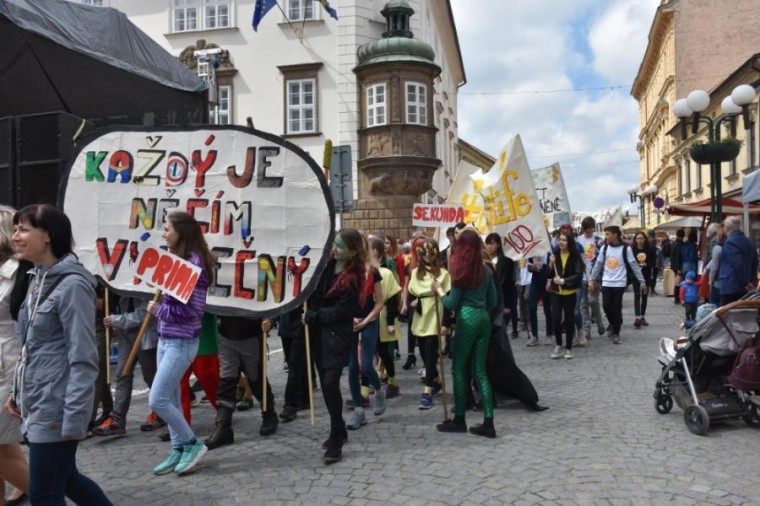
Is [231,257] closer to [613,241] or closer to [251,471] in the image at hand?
[251,471]

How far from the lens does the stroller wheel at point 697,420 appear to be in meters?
5.59

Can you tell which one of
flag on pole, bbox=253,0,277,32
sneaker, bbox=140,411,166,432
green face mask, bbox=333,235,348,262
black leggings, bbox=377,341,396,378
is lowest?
sneaker, bbox=140,411,166,432

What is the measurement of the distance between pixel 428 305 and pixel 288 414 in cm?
179

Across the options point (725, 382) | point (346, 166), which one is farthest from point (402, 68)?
point (725, 382)

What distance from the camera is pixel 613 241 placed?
11.1 m

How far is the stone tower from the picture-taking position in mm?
23891

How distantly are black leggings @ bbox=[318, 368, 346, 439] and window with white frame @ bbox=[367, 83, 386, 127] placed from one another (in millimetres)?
19496

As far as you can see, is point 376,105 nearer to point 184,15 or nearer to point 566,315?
point 184,15

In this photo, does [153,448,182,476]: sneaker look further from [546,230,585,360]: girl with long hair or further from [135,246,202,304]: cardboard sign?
[546,230,585,360]: girl with long hair

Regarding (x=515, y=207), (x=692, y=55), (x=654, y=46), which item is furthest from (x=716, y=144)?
(x=654, y=46)

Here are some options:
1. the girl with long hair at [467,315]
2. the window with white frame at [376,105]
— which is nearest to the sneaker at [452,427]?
the girl with long hair at [467,315]

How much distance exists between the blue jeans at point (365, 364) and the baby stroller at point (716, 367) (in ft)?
8.61

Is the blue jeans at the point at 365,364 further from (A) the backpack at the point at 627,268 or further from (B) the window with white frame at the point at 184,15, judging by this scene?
(B) the window with white frame at the point at 184,15

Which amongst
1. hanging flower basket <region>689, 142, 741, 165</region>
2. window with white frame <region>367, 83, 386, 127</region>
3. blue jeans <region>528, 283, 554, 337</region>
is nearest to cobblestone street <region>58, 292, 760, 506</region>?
blue jeans <region>528, 283, 554, 337</region>
